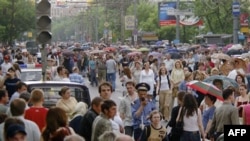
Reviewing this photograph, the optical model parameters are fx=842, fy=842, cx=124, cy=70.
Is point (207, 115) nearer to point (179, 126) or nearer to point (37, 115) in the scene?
point (179, 126)

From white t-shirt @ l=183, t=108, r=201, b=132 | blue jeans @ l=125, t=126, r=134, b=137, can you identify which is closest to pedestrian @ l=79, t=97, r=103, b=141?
white t-shirt @ l=183, t=108, r=201, b=132

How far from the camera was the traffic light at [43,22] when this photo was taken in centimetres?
1652

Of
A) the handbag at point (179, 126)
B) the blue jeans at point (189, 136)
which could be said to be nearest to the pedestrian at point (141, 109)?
the handbag at point (179, 126)

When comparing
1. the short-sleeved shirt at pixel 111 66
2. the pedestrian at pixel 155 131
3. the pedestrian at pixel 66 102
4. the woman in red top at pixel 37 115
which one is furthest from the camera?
the short-sleeved shirt at pixel 111 66

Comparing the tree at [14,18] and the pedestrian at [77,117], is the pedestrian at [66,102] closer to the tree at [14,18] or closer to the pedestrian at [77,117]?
the pedestrian at [77,117]

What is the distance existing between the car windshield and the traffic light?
6117 mm

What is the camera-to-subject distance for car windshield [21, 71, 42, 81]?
22.7 meters

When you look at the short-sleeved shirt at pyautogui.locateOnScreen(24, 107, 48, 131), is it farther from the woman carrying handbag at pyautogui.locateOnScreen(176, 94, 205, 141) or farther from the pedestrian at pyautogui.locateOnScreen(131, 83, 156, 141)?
the pedestrian at pyautogui.locateOnScreen(131, 83, 156, 141)

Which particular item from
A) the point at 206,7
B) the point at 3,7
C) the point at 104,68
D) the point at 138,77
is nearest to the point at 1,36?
the point at 3,7

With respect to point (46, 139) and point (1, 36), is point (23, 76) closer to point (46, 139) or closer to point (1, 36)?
point (46, 139)

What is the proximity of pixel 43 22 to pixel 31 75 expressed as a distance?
6411 mm

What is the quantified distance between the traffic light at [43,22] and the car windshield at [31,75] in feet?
20.1

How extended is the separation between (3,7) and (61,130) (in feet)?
184

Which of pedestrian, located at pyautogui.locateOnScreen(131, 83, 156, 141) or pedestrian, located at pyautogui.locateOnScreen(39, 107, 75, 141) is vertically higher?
pedestrian, located at pyautogui.locateOnScreen(39, 107, 75, 141)
